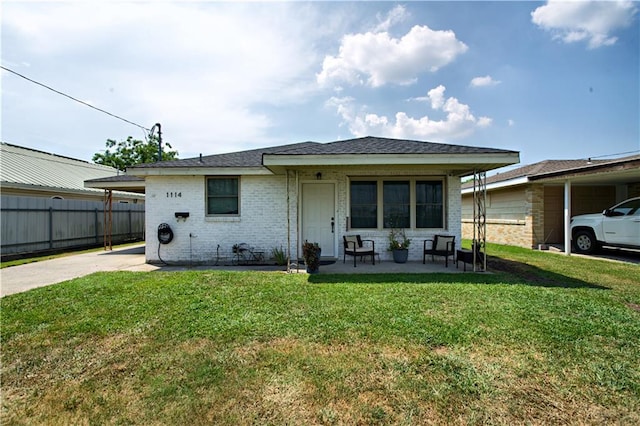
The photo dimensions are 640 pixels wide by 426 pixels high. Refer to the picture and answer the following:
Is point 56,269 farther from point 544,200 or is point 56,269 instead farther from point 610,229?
point 544,200

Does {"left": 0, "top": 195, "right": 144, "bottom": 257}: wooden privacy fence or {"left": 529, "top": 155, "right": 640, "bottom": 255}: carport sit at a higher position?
{"left": 529, "top": 155, "right": 640, "bottom": 255}: carport

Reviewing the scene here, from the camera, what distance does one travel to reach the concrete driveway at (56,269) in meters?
5.98

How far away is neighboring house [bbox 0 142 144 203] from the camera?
11.8 meters

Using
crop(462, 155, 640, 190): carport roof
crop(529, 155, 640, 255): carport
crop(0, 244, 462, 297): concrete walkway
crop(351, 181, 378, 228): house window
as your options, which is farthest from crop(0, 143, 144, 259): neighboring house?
crop(529, 155, 640, 255): carport

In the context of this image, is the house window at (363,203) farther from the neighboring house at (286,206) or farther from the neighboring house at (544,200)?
the neighboring house at (544,200)

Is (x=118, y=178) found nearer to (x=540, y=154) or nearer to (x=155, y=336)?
(x=155, y=336)

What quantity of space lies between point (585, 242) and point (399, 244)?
6719mm

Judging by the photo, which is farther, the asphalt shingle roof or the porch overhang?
the asphalt shingle roof

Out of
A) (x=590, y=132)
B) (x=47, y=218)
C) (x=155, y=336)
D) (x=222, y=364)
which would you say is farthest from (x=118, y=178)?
(x=590, y=132)

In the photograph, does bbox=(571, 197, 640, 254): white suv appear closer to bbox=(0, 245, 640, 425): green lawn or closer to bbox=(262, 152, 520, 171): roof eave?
bbox=(0, 245, 640, 425): green lawn

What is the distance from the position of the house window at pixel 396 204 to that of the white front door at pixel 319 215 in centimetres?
153

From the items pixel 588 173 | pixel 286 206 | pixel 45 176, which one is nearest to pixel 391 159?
pixel 286 206

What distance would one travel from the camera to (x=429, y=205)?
8.45 m

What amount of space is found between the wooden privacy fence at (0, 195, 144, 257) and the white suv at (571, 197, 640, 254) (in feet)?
61.7
